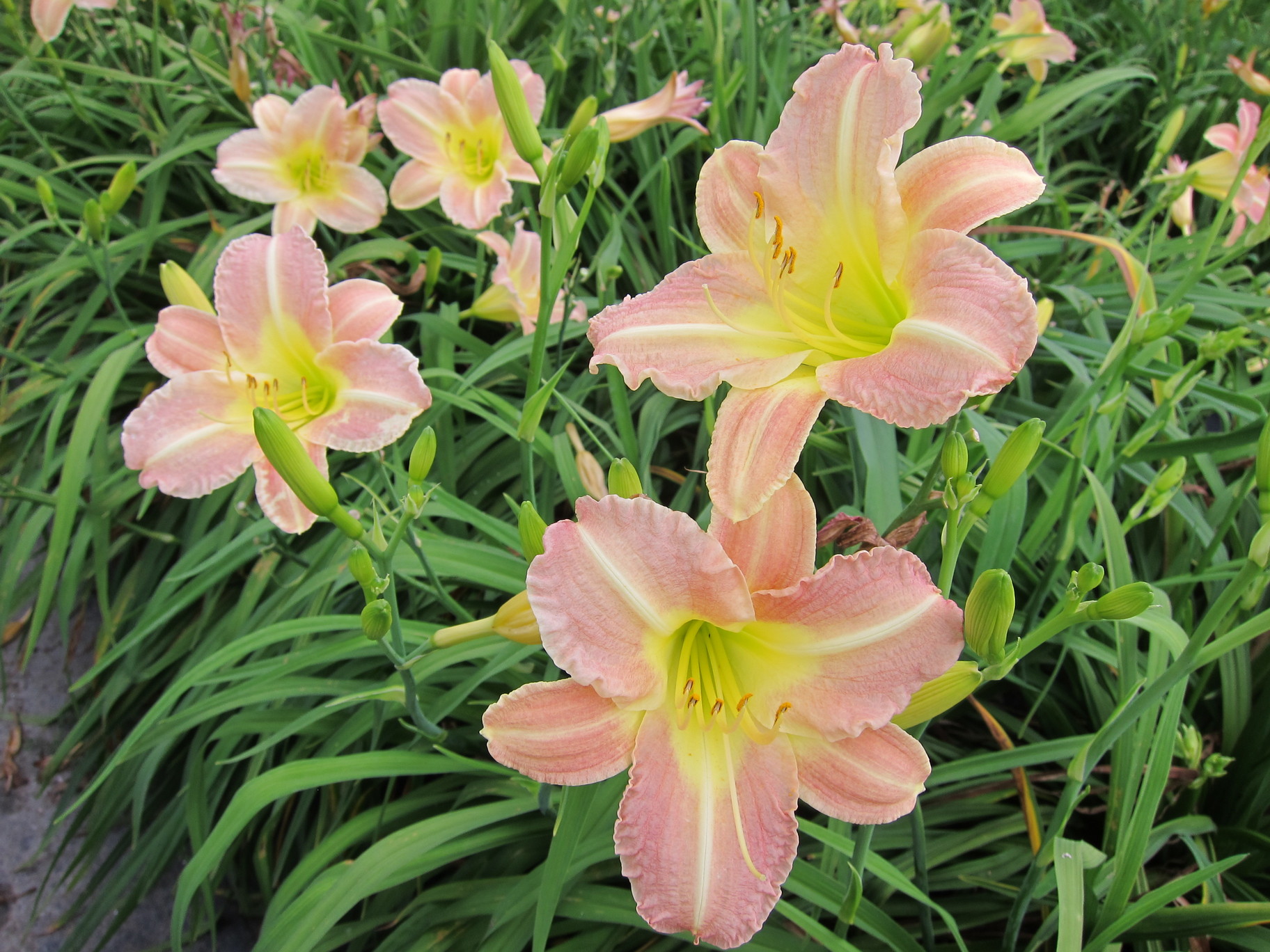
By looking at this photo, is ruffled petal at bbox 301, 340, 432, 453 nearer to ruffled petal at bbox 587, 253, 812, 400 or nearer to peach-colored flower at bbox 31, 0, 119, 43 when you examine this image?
ruffled petal at bbox 587, 253, 812, 400

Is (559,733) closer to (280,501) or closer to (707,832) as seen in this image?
(707,832)

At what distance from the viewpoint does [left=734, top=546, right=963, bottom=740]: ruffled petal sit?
0.70 meters

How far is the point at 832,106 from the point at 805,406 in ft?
1.02

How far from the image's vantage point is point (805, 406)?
0.77m

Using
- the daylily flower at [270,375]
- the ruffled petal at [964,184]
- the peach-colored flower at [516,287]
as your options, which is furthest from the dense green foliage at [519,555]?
the ruffled petal at [964,184]

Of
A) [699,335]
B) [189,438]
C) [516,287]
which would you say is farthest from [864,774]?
[516,287]

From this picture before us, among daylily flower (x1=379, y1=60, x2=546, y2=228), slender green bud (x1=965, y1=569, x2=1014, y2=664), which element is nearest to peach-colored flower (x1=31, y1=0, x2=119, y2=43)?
daylily flower (x1=379, y1=60, x2=546, y2=228)

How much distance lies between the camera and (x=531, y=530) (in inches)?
32.6

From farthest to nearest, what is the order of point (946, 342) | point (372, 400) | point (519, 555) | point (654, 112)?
point (654, 112) → point (519, 555) → point (372, 400) → point (946, 342)

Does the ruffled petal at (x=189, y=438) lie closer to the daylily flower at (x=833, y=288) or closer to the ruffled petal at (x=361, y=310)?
the ruffled petal at (x=361, y=310)

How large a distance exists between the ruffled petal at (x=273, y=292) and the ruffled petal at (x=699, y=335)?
1.81 feet

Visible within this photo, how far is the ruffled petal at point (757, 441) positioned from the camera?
730 mm

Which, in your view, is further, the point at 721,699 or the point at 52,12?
the point at 52,12

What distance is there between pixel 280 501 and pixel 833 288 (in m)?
0.76
